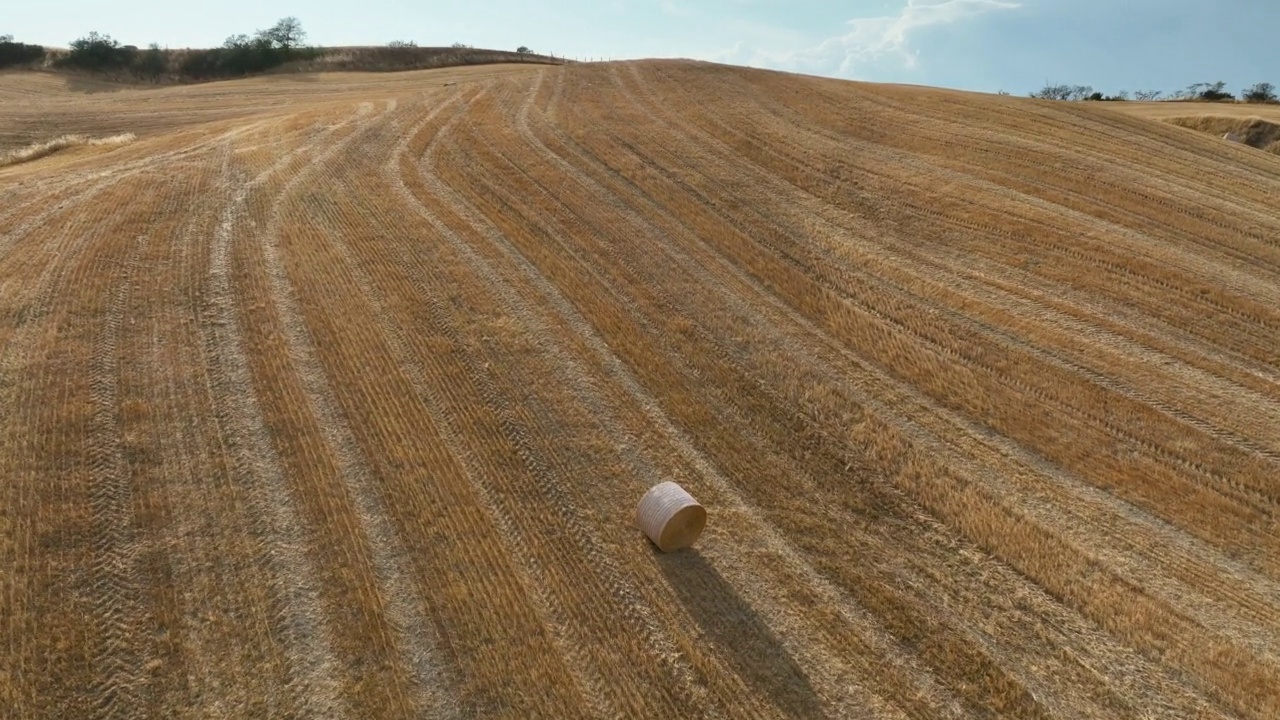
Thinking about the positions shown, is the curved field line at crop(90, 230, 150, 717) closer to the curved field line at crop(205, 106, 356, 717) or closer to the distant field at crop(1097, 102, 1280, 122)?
the curved field line at crop(205, 106, 356, 717)

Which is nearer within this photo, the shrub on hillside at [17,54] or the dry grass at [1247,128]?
the dry grass at [1247,128]

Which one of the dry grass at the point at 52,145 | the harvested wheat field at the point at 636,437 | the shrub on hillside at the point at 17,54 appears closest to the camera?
the harvested wheat field at the point at 636,437

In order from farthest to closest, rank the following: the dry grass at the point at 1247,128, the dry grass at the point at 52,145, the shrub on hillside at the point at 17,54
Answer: the shrub on hillside at the point at 17,54, the dry grass at the point at 1247,128, the dry grass at the point at 52,145

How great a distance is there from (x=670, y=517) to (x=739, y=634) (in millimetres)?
1445

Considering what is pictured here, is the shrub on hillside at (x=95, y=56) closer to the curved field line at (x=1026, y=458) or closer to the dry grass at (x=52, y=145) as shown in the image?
the dry grass at (x=52, y=145)

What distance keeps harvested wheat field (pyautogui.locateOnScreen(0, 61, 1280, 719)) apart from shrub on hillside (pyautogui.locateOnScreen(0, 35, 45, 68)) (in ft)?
126

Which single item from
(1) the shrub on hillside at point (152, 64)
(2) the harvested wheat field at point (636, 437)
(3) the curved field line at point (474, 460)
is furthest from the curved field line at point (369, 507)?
(1) the shrub on hillside at point (152, 64)

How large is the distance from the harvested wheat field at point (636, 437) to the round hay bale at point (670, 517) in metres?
0.23

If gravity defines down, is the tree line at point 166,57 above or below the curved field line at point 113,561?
above

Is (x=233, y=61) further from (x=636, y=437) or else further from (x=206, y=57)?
(x=636, y=437)

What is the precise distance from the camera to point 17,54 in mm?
47250

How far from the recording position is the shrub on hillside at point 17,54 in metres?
47.1

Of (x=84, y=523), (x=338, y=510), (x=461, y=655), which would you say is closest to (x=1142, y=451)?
(x=461, y=655)

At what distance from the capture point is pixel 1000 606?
828 centimetres
